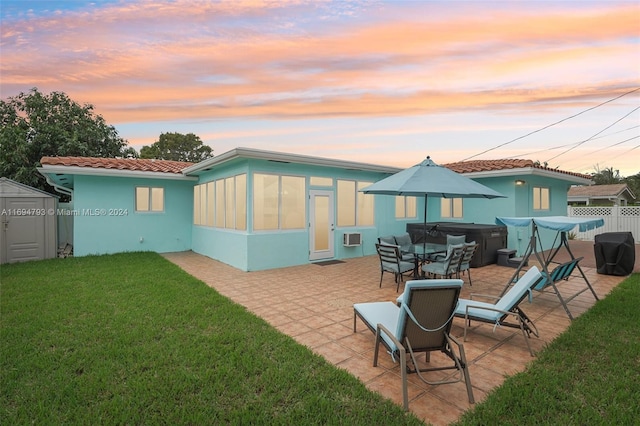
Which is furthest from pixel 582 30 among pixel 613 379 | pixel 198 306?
pixel 198 306

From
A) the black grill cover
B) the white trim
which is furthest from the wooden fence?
the white trim

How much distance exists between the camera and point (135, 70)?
9.14 meters

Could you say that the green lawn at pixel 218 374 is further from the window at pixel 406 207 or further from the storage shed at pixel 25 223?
the window at pixel 406 207

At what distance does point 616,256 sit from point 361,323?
7.37m

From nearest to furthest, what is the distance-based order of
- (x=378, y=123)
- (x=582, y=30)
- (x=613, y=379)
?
(x=613, y=379)
(x=582, y=30)
(x=378, y=123)

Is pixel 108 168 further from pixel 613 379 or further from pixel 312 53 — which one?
pixel 613 379

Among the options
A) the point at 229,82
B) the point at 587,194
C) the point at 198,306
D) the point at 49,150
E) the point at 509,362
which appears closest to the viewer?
the point at 509,362

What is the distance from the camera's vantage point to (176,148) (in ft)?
116

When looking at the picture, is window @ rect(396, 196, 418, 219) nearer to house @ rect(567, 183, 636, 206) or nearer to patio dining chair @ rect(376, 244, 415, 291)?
patio dining chair @ rect(376, 244, 415, 291)

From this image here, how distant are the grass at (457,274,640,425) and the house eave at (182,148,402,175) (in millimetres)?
6536

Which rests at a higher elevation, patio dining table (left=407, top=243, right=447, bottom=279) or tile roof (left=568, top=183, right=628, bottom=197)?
tile roof (left=568, top=183, right=628, bottom=197)

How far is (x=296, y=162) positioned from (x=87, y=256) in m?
7.35

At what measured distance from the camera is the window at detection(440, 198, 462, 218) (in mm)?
12791

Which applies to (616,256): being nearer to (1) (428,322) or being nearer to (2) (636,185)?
(1) (428,322)
